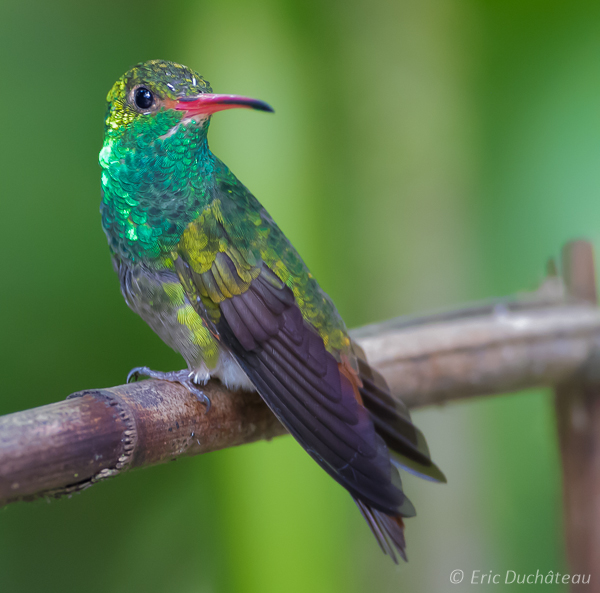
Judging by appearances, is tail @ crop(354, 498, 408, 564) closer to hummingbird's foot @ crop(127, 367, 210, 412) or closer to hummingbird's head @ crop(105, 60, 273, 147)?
hummingbird's foot @ crop(127, 367, 210, 412)

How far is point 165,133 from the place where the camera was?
660 mm

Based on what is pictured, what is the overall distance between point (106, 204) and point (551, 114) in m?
1.46

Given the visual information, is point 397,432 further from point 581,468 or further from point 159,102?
point 581,468

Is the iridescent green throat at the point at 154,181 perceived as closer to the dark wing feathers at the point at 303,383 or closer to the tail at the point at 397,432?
the dark wing feathers at the point at 303,383

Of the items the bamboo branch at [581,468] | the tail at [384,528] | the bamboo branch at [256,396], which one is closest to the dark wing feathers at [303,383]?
the tail at [384,528]

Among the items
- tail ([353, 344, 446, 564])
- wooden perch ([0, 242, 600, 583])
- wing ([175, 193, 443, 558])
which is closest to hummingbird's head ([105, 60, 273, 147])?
wing ([175, 193, 443, 558])

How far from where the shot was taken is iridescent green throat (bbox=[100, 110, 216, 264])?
67cm

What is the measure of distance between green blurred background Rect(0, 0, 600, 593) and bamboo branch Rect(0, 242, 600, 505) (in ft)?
1.22

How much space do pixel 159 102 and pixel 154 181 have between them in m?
0.09

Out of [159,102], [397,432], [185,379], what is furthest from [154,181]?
[397,432]

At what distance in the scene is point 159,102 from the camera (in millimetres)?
652

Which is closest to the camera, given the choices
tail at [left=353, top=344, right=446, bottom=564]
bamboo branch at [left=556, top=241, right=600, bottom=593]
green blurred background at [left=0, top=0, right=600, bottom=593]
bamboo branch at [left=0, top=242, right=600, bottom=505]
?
bamboo branch at [left=0, top=242, right=600, bottom=505]

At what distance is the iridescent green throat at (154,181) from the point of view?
26.2 inches

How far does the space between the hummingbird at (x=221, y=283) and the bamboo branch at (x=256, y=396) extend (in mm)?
66
